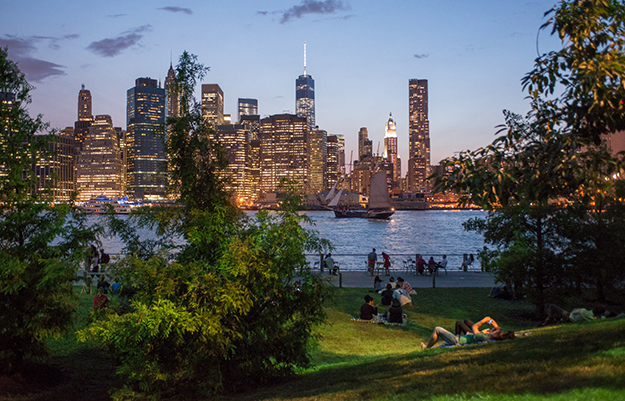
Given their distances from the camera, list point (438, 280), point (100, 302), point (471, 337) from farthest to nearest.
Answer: point (438, 280) → point (100, 302) → point (471, 337)

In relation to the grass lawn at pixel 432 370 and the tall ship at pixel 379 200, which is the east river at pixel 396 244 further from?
the grass lawn at pixel 432 370

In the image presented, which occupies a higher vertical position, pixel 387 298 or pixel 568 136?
pixel 568 136

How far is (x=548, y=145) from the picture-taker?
208 inches

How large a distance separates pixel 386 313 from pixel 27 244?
10038 mm

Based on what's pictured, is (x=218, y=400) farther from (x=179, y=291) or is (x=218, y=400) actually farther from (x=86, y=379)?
(x=86, y=379)

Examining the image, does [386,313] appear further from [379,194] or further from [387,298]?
[379,194]

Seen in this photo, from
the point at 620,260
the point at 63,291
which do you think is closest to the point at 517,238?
the point at 620,260

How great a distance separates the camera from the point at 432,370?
22.7 feet

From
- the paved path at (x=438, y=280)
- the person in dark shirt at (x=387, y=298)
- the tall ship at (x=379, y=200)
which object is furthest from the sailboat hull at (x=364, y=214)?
the person in dark shirt at (x=387, y=298)

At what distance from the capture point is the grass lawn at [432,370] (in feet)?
17.2

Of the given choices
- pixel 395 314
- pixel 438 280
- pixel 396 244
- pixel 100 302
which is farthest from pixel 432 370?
pixel 396 244

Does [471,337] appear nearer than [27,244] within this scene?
No

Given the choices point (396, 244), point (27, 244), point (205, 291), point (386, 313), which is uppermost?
point (27, 244)

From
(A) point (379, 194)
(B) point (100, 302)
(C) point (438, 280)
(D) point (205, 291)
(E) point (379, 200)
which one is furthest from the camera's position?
(A) point (379, 194)
